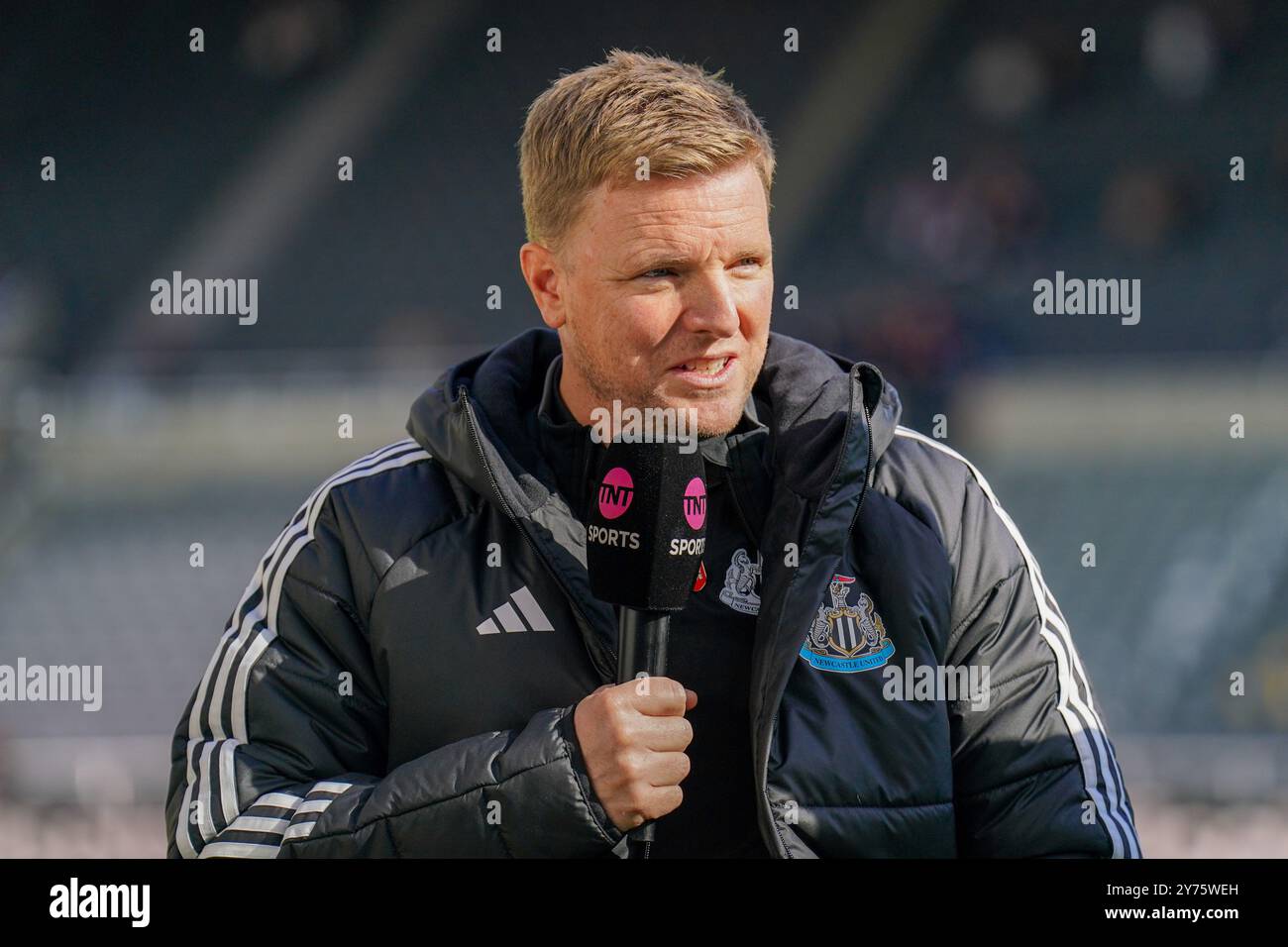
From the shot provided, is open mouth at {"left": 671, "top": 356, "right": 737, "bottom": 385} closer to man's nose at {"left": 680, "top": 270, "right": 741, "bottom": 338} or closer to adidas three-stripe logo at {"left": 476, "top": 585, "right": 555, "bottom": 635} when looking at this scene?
man's nose at {"left": 680, "top": 270, "right": 741, "bottom": 338}

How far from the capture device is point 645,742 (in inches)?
44.4

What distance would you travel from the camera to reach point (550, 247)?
152 centimetres

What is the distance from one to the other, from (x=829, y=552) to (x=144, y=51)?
2.98 meters

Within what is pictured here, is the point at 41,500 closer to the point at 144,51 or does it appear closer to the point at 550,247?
the point at 144,51

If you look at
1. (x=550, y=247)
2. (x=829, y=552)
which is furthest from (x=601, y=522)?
(x=550, y=247)

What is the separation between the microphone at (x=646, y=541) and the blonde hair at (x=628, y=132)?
0.39 m

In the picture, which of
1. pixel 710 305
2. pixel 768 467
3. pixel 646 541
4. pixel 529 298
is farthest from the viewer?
pixel 529 298

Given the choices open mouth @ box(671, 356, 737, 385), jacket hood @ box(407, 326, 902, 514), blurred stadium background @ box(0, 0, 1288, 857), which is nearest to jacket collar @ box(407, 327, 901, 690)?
jacket hood @ box(407, 326, 902, 514)

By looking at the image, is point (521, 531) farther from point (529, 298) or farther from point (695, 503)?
point (529, 298)

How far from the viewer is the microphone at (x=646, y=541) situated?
3.69 ft

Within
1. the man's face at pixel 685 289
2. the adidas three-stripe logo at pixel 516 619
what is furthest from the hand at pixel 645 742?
the man's face at pixel 685 289

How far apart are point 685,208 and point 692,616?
43 cm

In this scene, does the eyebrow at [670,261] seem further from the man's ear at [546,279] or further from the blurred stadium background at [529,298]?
the blurred stadium background at [529,298]

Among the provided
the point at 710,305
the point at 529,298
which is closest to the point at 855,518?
the point at 710,305
